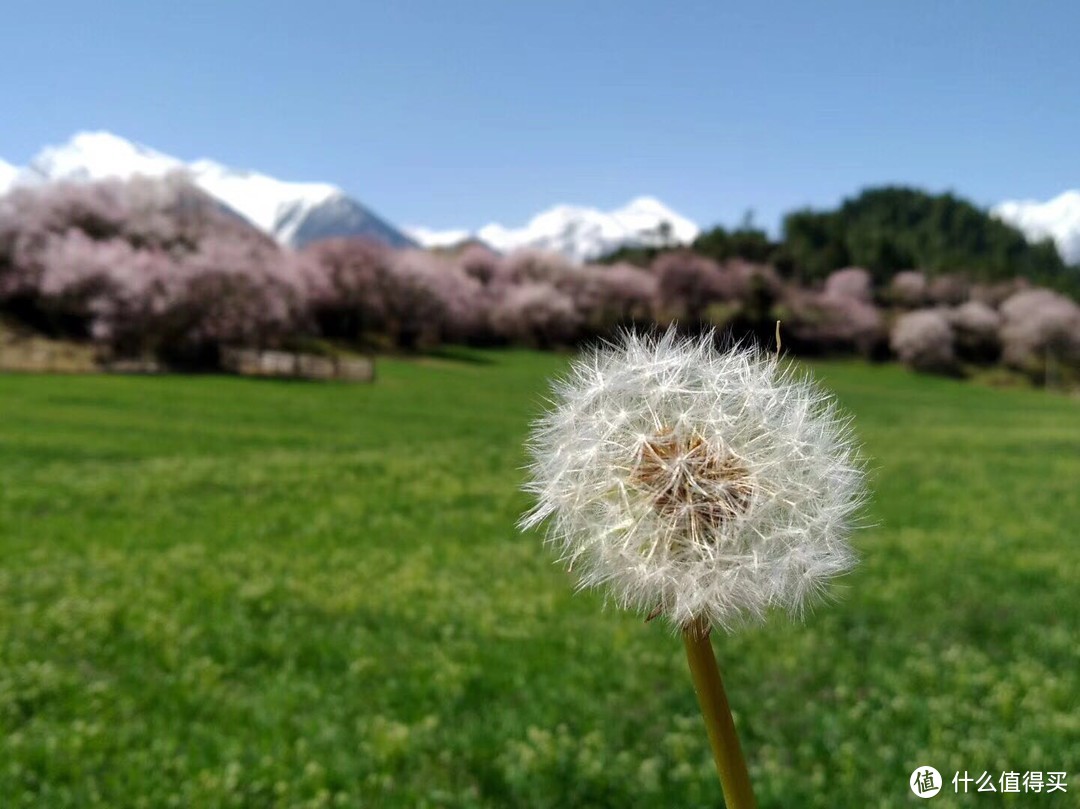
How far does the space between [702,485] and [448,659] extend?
20.0ft

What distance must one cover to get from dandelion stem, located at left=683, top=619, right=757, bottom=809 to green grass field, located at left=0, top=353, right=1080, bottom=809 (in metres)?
0.36

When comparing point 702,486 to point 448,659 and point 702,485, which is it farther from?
point 448,659

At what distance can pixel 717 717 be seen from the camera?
34.0 inches

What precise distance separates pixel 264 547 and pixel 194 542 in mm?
929

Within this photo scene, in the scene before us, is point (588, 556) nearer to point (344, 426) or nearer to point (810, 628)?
point (810, 628)

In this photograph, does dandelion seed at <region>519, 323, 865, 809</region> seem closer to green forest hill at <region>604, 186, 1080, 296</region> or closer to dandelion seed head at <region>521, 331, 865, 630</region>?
dandelion seed head at <region>521, 331, 865, 630</region>

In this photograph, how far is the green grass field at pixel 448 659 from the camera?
494 centimetres

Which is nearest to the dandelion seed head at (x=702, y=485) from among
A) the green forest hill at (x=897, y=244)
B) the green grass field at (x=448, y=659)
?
the green grass field at (x=448, y=659)

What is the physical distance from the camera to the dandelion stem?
834mm

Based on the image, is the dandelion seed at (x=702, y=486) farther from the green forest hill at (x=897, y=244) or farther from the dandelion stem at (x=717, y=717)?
the green forest hill at (x=897, y=244)

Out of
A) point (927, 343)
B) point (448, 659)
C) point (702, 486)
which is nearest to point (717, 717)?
point (702, 486)

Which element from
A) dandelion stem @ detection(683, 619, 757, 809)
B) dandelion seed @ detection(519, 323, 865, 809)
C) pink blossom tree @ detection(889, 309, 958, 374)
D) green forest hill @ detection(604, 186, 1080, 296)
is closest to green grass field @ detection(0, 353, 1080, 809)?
dandelion seed @ detection(519, 323, 865, 809)

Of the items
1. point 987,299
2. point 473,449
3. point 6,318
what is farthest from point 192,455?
point 987,299

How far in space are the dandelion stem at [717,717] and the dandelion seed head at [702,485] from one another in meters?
0.07
